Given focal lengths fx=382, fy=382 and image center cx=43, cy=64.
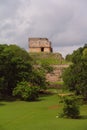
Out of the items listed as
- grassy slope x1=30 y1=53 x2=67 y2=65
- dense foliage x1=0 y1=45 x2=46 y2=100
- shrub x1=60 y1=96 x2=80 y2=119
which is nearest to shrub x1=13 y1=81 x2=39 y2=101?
dense foliage x1=0 y1=45 x2=46 y2=100

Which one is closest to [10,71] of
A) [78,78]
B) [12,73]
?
[12,73]

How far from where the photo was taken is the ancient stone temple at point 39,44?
296 ft

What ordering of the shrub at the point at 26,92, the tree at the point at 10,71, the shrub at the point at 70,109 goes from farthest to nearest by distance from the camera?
the tree at the point at 10,71 → the shrub at the point at 26,92 → the shrub at the point at 70,109

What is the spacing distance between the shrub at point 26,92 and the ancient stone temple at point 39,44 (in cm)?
4213

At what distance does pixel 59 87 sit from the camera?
65312 mm

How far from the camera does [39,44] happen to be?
90.2m

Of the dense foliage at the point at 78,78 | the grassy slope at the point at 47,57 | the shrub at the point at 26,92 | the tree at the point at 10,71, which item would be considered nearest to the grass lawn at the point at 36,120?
the dense foliage at the point at 78,78

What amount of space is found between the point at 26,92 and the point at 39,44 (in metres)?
44.3

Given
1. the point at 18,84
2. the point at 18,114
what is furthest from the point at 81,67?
the point at 18,114

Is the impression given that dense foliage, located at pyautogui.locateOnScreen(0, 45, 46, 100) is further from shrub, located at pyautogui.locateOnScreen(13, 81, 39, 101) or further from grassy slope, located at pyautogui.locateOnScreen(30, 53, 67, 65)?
grassy slope, located at pyautogui.locateOnScreen(30, 53, 67, 65)

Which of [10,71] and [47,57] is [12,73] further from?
[47,57]

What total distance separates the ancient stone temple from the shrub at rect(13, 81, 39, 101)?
1659 inches

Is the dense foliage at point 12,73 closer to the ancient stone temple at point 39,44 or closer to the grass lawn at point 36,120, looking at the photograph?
the grass lawn at point 36,120

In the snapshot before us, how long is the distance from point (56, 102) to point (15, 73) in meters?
10.5
